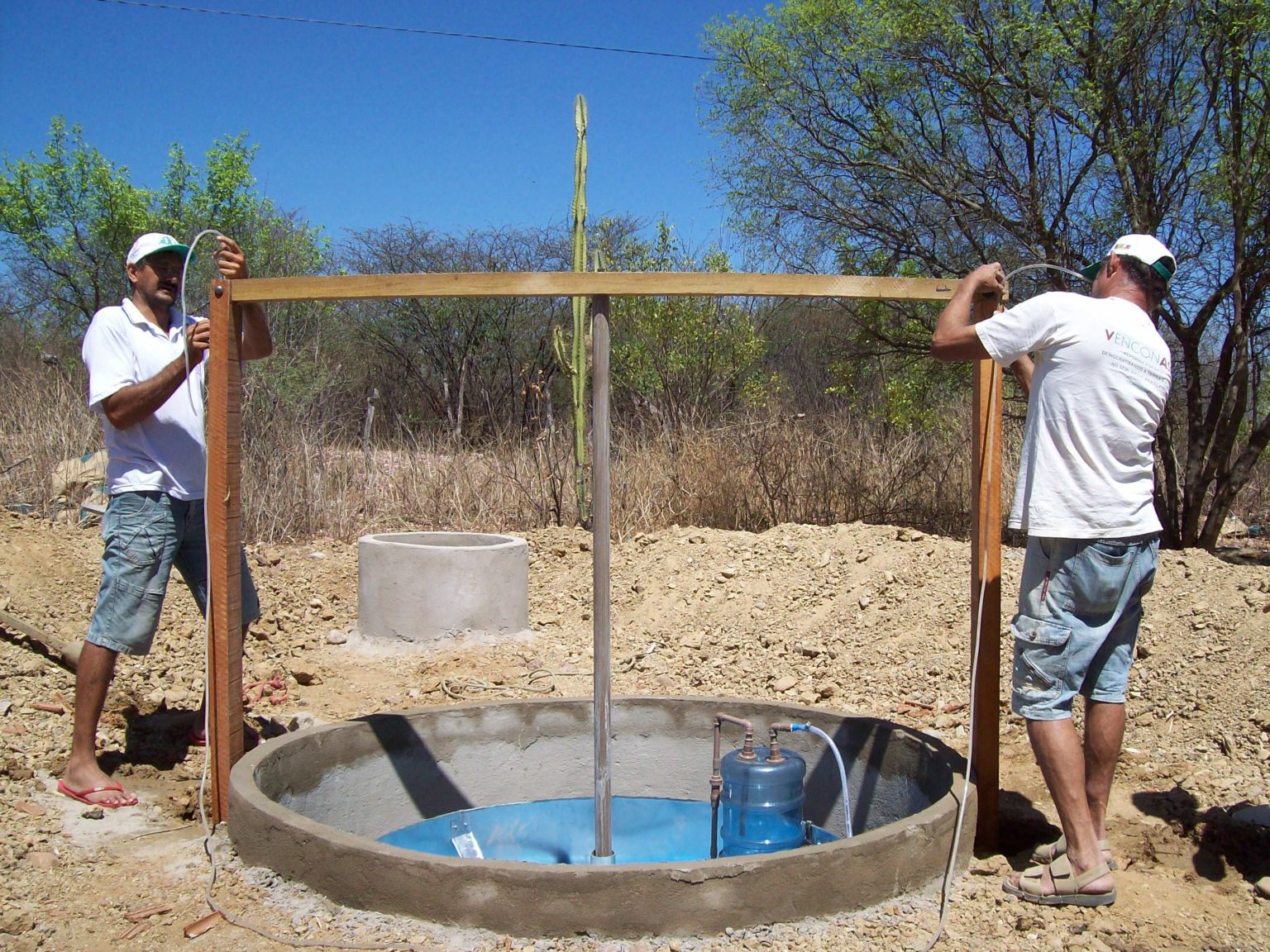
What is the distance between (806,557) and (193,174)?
43.9 feet

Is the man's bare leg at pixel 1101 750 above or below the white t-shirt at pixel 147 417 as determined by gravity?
below

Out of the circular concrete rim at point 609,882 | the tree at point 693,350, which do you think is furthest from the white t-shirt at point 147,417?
the tree at point 693,350

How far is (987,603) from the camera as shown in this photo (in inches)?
134

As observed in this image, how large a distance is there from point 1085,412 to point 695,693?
10.7ft

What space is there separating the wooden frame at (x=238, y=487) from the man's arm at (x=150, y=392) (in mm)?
182

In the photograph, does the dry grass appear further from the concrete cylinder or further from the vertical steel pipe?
the vertical steel pipe

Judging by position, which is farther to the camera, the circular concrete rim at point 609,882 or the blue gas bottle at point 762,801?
the blue gas bottle at point 762,801

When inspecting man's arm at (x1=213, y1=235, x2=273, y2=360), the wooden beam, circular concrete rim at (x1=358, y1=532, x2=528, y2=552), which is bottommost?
the wooden beam

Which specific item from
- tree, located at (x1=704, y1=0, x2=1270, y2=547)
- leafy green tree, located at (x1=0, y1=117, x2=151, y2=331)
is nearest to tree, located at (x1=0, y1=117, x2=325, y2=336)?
leafy green tree, located at (x1=0, y1=117, x2=151, y2=331)

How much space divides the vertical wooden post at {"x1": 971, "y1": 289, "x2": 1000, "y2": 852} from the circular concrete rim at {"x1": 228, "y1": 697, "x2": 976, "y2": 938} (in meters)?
0.45

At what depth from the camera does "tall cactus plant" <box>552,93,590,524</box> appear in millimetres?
9680

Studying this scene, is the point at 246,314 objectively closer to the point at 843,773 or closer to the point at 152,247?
the point at 152,247

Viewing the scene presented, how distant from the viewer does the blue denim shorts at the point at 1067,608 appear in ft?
9.59

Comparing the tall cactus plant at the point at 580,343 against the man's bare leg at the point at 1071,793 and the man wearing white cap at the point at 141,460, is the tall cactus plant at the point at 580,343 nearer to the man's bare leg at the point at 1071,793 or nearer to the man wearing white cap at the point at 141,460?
the man wearing white cap at the point at 141,460
